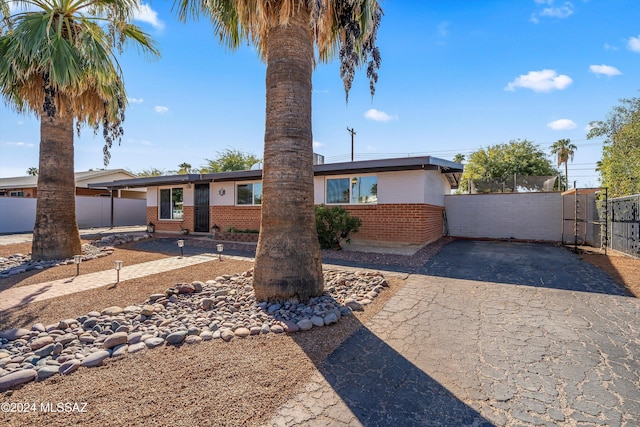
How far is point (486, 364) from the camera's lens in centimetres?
290

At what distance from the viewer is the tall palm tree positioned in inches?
270

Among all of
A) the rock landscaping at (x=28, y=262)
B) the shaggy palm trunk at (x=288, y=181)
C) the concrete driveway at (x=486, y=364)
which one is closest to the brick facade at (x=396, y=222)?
the concrete driveway at (x=486, y=364)

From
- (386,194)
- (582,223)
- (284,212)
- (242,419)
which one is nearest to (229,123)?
(386,194)

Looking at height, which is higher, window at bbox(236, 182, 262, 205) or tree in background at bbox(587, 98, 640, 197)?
tree in background at bbox(587, 98, 640, 197)

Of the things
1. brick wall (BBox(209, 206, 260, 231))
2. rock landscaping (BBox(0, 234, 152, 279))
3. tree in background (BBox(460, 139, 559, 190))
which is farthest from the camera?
tree in background (BBox(460, 139, 559, 190))

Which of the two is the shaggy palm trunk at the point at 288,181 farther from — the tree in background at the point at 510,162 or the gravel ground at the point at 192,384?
the tree in background at the point at 510,162

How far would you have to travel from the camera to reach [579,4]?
23.8ft

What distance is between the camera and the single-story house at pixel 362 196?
10156mm

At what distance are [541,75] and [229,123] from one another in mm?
14569

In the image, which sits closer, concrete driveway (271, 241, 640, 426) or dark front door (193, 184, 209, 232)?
concrete driveway (271, 241, 640, 426)

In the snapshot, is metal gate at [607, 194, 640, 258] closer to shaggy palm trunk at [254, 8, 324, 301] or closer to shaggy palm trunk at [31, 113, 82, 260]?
shaggy palm trunk at [254, 8, 324, 301]

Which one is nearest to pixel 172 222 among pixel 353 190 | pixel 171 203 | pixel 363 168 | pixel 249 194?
pixel 171 203

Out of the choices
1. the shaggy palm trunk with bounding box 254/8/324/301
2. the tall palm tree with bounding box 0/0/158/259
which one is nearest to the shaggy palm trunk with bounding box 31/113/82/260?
the tall palm tree with bounding box 0/0/158/259

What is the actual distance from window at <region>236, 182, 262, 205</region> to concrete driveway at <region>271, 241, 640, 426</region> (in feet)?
30.5
